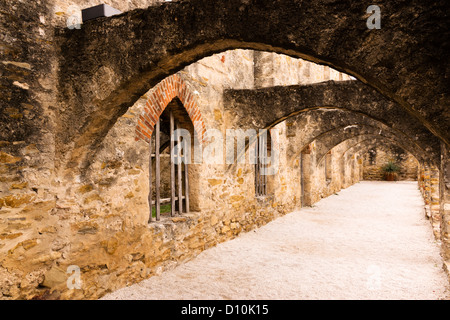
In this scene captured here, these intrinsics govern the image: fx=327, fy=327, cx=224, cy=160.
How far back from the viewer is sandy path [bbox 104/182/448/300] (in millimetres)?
3564

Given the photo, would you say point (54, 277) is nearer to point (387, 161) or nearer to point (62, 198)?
point (62, 198)

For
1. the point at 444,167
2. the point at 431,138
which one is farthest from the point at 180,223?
the point at 431,138

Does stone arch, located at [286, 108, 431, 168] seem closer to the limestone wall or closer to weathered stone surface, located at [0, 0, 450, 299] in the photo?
weathered stone surface, located at [0, 0, 450, 299]

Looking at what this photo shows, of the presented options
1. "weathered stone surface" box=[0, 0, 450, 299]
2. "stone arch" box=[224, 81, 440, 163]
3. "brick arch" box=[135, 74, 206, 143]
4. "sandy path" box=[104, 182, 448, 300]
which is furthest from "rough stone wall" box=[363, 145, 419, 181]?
"brick arch" box=[135, 74, 206, 143]

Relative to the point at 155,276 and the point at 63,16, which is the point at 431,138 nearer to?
the point at 155,276

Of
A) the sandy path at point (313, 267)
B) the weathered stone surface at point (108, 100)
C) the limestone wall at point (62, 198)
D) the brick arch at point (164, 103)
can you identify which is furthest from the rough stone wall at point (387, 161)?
the brick arch at point (164, 103)

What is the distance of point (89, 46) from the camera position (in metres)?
2.82

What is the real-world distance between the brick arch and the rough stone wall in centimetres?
2246

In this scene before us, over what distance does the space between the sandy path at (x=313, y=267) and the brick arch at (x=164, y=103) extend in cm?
178

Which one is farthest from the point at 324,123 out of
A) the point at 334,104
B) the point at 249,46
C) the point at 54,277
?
the point at 54,277

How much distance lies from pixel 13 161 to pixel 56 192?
0.45 meters

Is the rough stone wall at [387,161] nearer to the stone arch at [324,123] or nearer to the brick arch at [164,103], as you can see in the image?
the stone arch at [324,123]

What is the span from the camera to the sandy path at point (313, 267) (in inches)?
140

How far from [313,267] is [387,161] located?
2221cm
